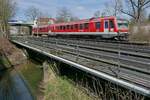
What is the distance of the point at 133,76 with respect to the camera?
9.41m

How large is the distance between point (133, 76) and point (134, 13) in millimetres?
48264

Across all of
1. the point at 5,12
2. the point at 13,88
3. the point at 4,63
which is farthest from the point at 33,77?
the point at 5,12

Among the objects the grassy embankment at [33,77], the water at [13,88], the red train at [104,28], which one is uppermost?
the red train at [104,28]

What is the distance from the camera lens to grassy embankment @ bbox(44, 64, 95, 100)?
11506 mm

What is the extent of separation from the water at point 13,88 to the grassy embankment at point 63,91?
10.9ft

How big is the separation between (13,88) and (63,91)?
9.77 meters

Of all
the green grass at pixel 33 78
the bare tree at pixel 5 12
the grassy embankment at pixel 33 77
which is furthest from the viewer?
the bare tree at pixel 5 12

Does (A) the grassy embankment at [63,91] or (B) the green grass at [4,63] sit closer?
(A) the grassy embankment at [63,91]

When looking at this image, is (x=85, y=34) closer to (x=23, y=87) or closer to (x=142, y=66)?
(x=23, y=87)

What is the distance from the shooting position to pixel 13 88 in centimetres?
2192

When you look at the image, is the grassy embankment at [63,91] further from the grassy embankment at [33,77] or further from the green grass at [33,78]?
the green grass at [33,78]

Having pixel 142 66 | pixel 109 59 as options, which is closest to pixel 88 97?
pixel 109 59

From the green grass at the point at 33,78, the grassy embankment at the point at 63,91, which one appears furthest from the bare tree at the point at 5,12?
the grassy embankment at the point at 63,91

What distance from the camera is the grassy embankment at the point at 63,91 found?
37.8 feet
